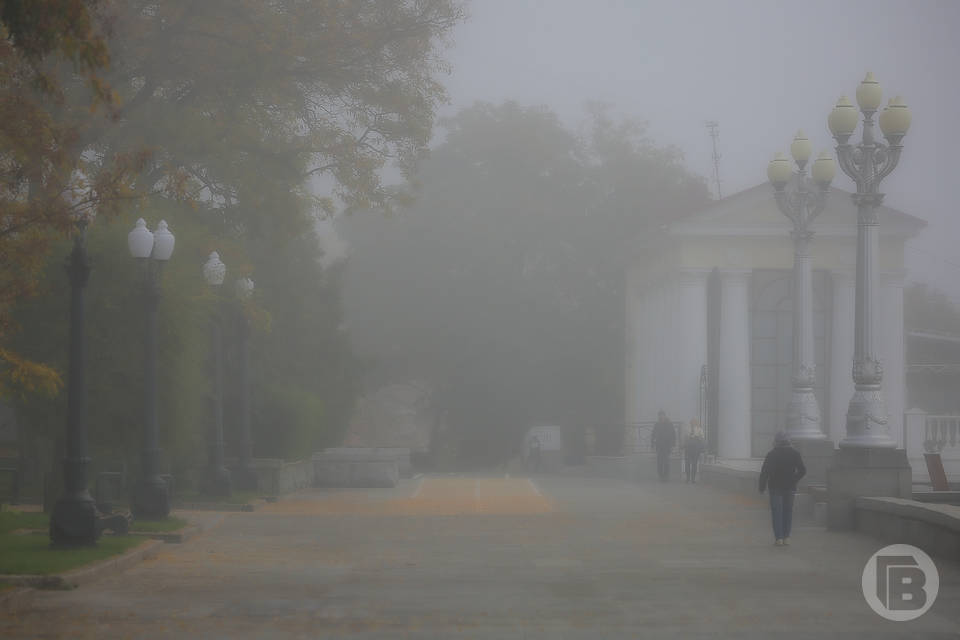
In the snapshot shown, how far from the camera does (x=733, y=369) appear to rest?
47.4 meters

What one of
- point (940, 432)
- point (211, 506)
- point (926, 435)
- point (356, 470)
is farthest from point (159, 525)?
point (940, 432)

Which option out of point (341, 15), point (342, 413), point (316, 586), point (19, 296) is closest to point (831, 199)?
point (342, 413)

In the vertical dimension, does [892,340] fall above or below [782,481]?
above

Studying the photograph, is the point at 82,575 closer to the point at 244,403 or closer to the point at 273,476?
the point at 244,403

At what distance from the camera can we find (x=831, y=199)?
47500mm

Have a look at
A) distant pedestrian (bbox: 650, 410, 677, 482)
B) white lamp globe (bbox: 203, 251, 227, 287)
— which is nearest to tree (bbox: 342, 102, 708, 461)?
distant pedestrian (bbox: 650, 410, 677, 482)

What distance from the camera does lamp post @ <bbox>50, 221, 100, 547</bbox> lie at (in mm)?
17266

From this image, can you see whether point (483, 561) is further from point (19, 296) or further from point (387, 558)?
point (19, 296)

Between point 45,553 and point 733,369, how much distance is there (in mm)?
33499

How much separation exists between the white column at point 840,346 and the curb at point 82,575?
34947mm

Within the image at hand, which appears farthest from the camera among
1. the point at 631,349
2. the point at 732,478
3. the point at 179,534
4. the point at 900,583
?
the point at 631,349

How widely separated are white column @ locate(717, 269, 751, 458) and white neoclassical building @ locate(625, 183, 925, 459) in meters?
0.03

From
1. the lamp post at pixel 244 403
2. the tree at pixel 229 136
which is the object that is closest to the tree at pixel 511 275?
the tree at pixel 229 136

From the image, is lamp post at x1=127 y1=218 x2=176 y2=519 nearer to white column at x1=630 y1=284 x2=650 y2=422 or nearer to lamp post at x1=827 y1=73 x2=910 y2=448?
lamp post at x1=827 y1=73 x2=910 y2=448
